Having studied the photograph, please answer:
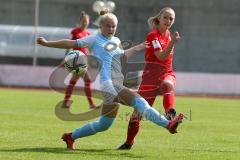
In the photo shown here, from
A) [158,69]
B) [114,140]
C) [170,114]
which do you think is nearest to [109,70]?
[158,69]

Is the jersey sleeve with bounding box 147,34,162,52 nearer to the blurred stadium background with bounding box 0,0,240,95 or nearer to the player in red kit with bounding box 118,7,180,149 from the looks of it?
the player in red kit with bounding box 118,7,180,149

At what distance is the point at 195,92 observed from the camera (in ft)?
116

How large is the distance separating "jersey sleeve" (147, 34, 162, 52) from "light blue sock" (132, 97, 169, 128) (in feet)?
2.91

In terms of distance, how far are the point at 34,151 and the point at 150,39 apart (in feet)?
7.98

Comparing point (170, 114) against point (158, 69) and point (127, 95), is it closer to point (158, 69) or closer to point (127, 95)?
point (127, 95)

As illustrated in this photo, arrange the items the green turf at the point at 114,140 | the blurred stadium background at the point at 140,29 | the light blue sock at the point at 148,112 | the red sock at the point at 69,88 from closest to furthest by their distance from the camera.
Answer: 1. the light blue sock at the point at 148,112
2. the green turf at the point at 114,140
3. the red sock at the point at 69,88
4. the blurred stadium background at the point at 140,29

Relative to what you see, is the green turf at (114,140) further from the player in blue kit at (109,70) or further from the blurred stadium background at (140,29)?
the blurred stadium background at (140,29)

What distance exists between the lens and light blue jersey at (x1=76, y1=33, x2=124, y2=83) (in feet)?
35.0

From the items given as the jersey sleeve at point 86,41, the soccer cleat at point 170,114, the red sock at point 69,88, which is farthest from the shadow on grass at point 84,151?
the red sock at point 69,88

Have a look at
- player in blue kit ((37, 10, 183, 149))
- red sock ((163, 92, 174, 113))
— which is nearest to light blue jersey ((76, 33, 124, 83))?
player in blue kit ((37, 10, 183, 149))

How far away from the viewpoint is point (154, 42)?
35.9ft

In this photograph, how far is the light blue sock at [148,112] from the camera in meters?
10.2

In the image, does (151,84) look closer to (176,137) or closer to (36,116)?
(176,137)

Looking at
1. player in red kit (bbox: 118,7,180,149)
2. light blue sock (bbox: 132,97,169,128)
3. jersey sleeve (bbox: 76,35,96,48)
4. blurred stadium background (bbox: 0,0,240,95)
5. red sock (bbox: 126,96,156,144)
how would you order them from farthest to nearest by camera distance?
blurred stadium background (bbox: 0,0,240,95) < red sock (bbox: 126,96,156,144) < player in red kit (bbox: 118,7,180,149) < jersey sleeve (bbox: 76,35,96,48) < light blue sock (bbox: 132,97,169,128)
